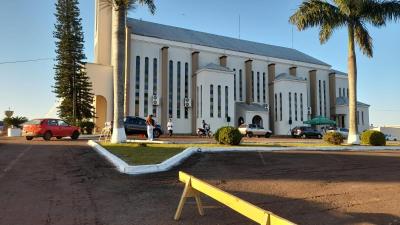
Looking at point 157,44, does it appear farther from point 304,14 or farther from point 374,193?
point 374,193

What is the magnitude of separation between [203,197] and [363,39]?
19292 mm

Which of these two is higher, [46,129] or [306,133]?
[46,129]

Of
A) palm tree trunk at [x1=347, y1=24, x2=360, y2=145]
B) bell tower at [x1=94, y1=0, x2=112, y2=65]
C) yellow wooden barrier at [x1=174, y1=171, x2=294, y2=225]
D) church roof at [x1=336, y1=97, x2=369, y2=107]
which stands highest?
bell tower at [x1=94, y1=0, x2=112, y2=65]

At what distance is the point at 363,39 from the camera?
23.2 metres

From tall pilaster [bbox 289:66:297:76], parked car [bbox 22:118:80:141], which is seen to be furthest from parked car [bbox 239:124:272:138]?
parked car [bbox 22:118:80:141]

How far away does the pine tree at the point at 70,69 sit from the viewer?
41.3 metres

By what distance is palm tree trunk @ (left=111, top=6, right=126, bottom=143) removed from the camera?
19.0m

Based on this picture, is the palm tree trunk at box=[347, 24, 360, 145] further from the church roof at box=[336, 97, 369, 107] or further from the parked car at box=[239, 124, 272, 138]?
the church roof at box=[336, 97, 369, 107]

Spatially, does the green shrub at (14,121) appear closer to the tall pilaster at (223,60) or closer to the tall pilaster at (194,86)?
the tall pilaster at (194,86)

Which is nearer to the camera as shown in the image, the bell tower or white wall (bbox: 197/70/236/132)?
the bell tower

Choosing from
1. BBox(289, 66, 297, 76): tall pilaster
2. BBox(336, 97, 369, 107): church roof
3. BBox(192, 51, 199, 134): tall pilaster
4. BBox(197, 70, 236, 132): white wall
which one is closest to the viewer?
BBox(197, 70, 236, 132): white wall

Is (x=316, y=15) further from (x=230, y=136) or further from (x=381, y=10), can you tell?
(x=230, y=136)

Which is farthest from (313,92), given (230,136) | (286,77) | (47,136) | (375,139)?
(47,136)

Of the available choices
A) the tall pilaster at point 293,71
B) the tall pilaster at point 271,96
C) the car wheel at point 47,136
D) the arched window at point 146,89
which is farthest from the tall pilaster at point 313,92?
the car wheel at point 47,136
